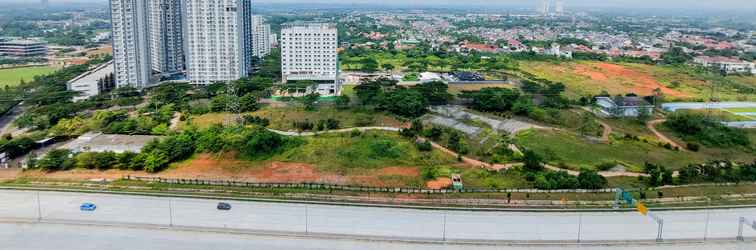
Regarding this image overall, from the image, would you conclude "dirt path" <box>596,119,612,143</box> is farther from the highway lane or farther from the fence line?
the highway lane

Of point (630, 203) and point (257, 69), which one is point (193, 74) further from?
point (630, 203)

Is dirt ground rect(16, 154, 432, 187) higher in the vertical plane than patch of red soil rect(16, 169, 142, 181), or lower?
higher

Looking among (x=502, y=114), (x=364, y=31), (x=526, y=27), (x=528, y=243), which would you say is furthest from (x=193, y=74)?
(x=526, y=27)

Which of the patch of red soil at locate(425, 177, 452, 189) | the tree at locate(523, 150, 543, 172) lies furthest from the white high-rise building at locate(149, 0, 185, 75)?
A: the tree at locate(523, 150, 543, 172)

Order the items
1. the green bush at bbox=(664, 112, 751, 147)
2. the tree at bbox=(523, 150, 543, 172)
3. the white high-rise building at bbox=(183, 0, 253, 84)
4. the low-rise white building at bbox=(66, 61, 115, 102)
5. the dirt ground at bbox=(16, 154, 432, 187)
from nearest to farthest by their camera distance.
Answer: the dirt ground at bbox=(16, 154, 432, 187) → the tree at bbox=(523, 150, 543, 172) → the green bush at bbox=(664, 112, 751, 147) → the low-rise white building at bbox=(66, 61, 115, 102) → the white high-rise building at bbox=(183, 0, 253, 84)

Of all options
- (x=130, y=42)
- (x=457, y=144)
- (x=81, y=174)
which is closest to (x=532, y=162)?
(x=457, y=144)

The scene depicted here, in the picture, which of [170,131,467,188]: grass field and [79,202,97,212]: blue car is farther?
[170,131,467,188]: grass field
